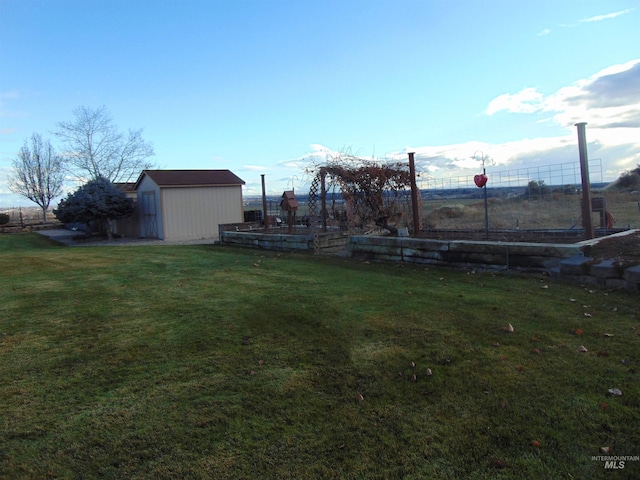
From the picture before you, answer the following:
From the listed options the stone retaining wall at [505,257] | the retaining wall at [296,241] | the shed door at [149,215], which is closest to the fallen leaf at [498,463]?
the stone retaining wall at [505,257]

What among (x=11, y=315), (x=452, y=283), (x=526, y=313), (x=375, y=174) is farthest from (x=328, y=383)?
(x=375, y=174)

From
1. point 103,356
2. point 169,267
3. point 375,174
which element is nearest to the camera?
point 103,356

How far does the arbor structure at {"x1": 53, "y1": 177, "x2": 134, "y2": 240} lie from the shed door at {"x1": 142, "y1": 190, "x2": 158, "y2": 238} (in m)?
0.90

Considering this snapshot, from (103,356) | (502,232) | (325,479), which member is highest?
(502,232)

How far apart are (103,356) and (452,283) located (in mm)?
4319

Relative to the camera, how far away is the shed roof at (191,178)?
20.6 meters

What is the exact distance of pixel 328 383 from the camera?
123 inches

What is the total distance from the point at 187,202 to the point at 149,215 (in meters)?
2.31

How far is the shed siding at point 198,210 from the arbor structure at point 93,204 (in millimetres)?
3144

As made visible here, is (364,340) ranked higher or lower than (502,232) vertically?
lower

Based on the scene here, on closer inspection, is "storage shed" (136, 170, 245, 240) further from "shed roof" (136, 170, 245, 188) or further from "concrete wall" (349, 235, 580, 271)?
"concrete wall" (349, 235, 580, 271)

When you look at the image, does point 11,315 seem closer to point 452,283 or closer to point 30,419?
point 30,419
